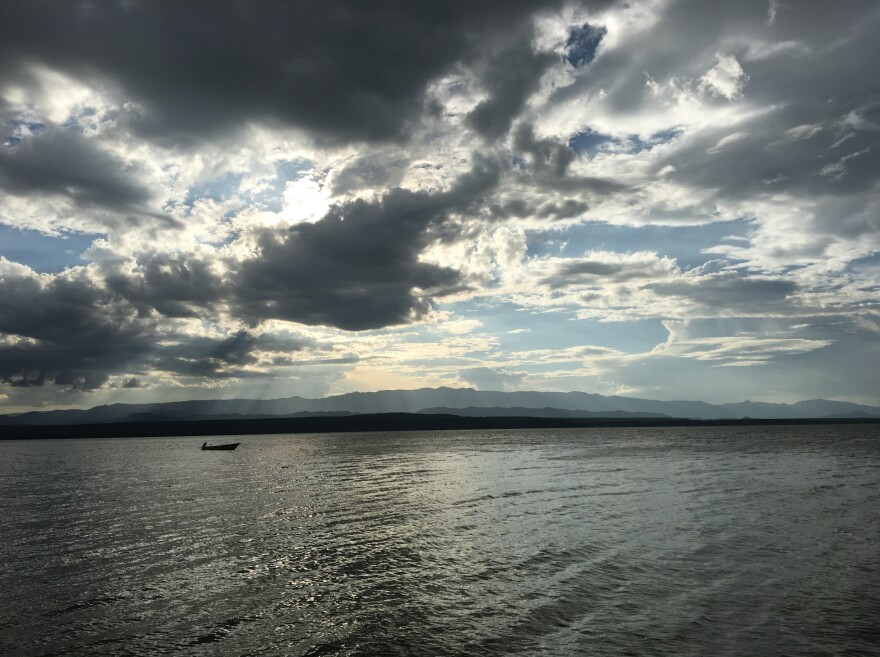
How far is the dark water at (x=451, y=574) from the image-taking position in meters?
18.0

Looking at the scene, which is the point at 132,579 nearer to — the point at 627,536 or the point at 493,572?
the point at 493,572

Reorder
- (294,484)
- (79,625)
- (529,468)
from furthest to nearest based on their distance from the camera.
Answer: (529,468), (294,484), (79,625)

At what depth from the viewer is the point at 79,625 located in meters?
20.1

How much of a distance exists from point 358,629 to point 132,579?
1361 cm

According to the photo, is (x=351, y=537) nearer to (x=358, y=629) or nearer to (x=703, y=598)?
(x=358, y=629)

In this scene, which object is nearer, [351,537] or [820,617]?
[820,617]

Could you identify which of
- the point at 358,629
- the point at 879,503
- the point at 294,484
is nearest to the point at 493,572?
the point at 358,629

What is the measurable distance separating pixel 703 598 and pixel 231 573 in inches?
833

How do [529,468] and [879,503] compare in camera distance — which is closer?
[879,503]

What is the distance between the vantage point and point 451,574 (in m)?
25.5

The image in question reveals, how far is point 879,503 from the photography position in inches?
1741

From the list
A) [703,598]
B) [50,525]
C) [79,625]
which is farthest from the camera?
[50,525]

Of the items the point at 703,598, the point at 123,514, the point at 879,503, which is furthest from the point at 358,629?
the point at 879,503

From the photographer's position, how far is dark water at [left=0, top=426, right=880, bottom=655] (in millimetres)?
18031
